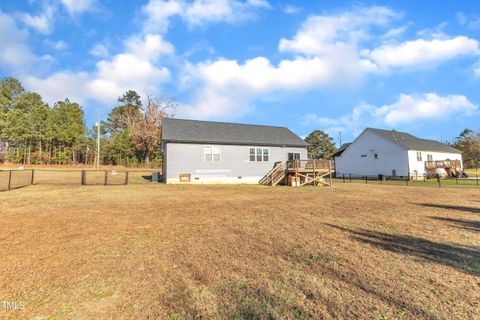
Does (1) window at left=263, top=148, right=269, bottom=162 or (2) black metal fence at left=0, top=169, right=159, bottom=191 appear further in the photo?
(1) window at left=263, top=148, right=269, bottom=162

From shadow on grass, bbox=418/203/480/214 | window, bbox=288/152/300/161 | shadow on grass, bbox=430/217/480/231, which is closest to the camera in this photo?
shadow on grass, bbox=430/217/480/231

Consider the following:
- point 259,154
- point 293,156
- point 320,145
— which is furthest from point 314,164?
point 320,145

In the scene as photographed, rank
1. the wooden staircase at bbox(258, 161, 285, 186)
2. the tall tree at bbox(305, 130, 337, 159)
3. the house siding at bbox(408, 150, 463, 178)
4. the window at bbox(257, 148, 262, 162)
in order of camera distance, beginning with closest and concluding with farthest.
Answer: the wooden staircase at bbox(258, 161, 285, 186) < the window at bbox(257, 148, 262, 162) < the house siding at bbox(408, 150, 463, 178) < the tall tree at bbox(305, 130, 337, 159)

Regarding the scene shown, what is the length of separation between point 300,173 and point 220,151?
7313 mm

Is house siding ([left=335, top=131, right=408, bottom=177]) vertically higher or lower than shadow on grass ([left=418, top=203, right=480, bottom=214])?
higher

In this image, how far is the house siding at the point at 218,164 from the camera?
64.2 feet

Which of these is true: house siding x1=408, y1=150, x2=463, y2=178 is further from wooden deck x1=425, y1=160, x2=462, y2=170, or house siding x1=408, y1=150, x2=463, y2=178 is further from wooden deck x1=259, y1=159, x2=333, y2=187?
wooden deck x1=259, y1=159, x2=333, y2=187

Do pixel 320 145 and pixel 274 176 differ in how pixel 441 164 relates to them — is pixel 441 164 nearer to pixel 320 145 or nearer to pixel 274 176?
pixel 274 176

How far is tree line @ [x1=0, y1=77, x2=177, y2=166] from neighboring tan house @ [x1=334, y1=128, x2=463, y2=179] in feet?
109

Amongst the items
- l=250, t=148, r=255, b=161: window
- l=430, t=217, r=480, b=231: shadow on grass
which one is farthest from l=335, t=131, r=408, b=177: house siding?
l=430, t=217, r=480, b=231: shadow on grass

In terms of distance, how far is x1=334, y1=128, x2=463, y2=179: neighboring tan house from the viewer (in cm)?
2834

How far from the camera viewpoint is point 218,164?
2103cm

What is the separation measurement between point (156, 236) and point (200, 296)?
3003 mm

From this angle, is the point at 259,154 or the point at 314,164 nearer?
the point at 314,164
